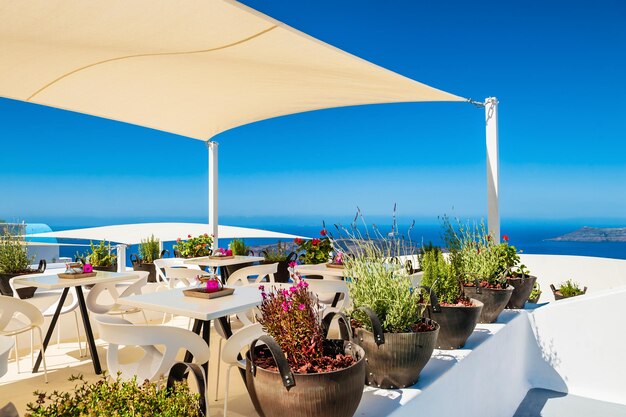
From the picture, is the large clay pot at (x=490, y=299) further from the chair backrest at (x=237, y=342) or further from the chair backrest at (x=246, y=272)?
the chair backrest at (x=246, y=272)

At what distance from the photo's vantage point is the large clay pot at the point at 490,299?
372 cm

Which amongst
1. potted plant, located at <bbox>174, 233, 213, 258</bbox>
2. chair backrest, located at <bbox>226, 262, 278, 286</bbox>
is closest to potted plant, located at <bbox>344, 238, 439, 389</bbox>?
chair backrest, located at <bbox>226, 262, 278, 286</bbox>

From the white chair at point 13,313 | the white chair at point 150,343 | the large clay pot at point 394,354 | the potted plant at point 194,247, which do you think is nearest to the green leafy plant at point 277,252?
the potted plant at point 194,247

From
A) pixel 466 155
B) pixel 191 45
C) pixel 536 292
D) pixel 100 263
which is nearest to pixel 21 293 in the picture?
pixel 100 263

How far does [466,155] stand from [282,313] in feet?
118

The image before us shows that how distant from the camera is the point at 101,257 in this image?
6.19m

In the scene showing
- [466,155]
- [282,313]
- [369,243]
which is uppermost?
[466,155]

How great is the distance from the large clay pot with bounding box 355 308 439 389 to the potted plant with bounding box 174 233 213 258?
5.60 m

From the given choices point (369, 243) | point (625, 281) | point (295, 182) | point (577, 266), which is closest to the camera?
point (369, 243)

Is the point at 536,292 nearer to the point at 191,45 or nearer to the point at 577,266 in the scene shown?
the point at 577,266

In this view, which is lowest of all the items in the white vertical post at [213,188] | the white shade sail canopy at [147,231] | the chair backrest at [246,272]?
the chair backrest at [246,272]

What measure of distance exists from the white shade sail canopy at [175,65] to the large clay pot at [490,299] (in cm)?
221

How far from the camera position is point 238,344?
101 inches

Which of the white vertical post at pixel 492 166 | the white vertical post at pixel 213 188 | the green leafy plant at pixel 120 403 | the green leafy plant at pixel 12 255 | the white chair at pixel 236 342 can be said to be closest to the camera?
the green leafy plant at pixel 120 403
